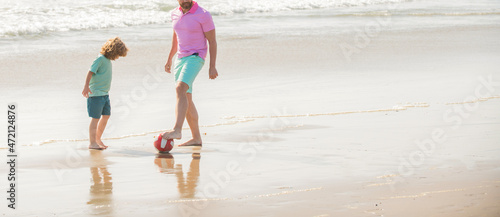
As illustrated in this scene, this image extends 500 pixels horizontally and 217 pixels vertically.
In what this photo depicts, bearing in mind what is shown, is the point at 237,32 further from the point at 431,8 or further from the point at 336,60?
the point at 431,8

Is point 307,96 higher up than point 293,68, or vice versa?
point 293,68

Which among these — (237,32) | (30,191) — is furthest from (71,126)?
(237,32)

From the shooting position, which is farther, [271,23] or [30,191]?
[271,23]

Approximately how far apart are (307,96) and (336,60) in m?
3.34

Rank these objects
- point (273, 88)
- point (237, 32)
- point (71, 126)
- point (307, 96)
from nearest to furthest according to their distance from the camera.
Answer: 1. point (71, 126)
2. point (307, 96)
3. point (273, 88)
4. point (237, 32)

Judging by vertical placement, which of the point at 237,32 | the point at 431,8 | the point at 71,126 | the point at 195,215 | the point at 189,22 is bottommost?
the point at 195,215

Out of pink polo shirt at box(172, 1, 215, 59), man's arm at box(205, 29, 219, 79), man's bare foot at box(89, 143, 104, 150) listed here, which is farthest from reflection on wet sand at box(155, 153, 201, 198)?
pink polo shirt at box(172, 1, 215, 59)

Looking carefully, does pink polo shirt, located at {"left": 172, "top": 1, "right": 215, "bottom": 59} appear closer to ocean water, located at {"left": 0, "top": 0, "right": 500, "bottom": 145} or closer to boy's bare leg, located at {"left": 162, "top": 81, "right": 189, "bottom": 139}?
boy's bare leg, located at {"left": 162, "top": 81, "right": 189, "bottom": 139}

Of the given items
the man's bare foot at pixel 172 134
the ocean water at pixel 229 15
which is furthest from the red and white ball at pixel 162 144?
the ocean water at pixel 229 15

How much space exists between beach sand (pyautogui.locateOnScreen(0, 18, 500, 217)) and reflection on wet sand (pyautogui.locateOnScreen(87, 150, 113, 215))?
0.05 feet

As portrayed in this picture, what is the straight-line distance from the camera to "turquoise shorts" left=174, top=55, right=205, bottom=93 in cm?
702

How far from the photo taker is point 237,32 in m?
17.5

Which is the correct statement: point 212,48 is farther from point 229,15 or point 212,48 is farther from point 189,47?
point 229,15

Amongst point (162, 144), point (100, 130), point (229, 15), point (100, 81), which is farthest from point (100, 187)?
point (229, 15)
